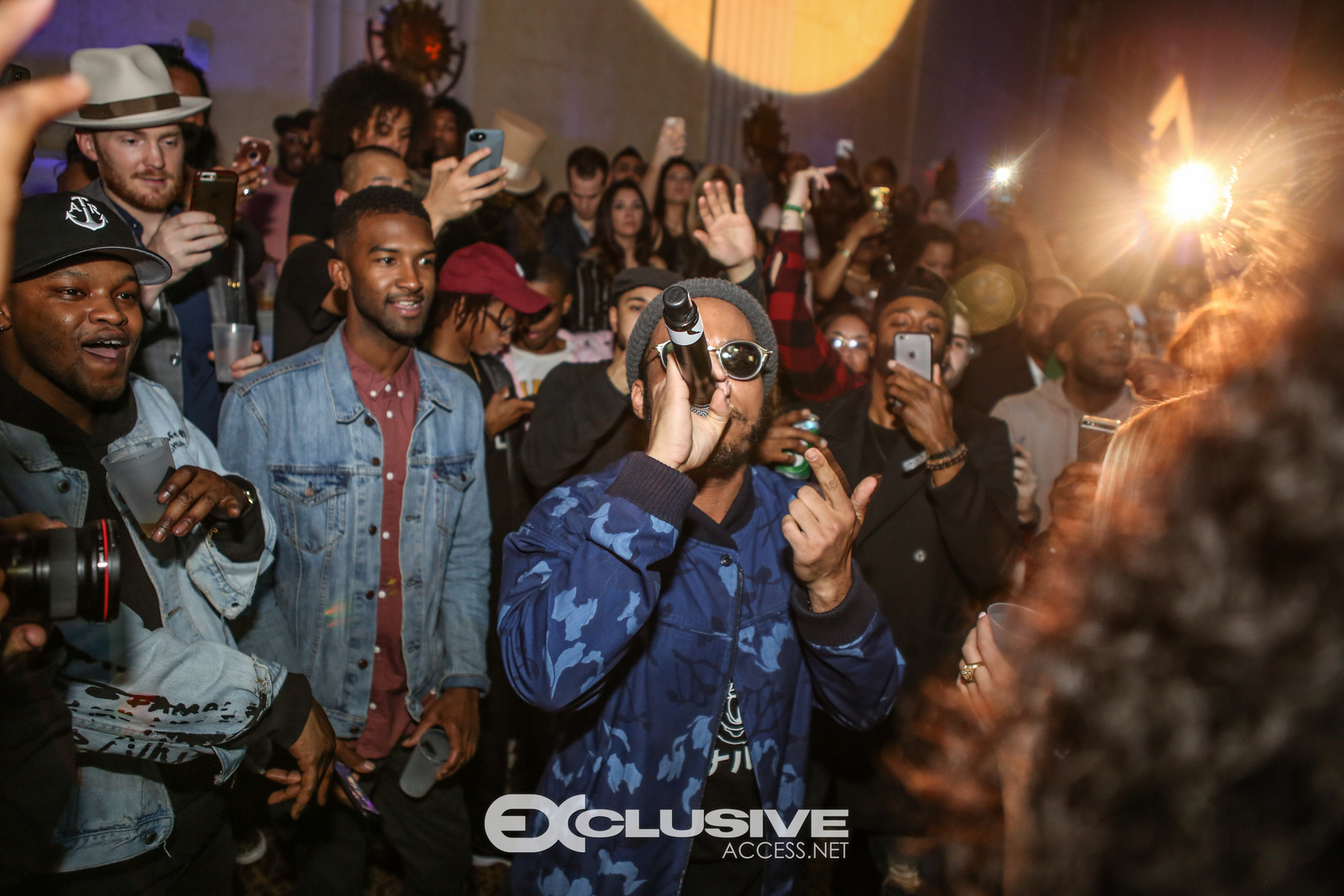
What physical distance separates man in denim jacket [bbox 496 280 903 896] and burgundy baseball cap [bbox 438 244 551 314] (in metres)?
1.57

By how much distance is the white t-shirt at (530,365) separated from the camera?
3.63m

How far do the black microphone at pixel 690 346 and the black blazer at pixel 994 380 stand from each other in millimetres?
3022

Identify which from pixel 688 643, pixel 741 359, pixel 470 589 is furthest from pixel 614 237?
pixel 688 643

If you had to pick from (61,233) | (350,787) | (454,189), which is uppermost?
(454,189)

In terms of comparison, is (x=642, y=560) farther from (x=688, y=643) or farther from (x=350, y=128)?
(x=350, y=128)

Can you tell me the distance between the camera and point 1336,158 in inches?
50.2

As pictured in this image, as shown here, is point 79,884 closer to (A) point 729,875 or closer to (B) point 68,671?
(B) point 68,671

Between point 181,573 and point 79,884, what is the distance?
674 millimetres

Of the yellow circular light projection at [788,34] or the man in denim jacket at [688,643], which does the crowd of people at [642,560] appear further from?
the yellow circular light projection at [788,34]

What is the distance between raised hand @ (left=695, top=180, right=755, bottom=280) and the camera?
2.84m

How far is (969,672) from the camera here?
1.38 metres

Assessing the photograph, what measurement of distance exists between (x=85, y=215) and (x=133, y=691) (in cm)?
107

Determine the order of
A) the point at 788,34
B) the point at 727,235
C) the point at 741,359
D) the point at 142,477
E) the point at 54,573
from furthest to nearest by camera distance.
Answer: the point at 788,34 → the point at 727,235 → the point at 741,359 → the point at 142,477 → the point at 54,573

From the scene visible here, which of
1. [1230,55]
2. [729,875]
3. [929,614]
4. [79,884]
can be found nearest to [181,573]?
[79,884]
